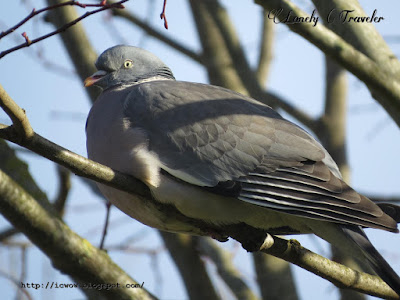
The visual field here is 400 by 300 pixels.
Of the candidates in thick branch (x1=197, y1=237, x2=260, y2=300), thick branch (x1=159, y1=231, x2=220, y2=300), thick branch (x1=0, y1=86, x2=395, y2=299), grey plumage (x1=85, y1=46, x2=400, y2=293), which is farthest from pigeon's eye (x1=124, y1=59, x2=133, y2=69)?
thick branch (x1=197, y1=237, x2=260, y2=300)

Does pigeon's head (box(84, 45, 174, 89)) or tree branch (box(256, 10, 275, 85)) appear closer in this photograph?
pigeon's head (box(84, 45, 174, 89))

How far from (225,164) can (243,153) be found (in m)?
0.12

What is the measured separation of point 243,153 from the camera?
3350 millimetres

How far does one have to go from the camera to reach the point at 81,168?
8.50ft

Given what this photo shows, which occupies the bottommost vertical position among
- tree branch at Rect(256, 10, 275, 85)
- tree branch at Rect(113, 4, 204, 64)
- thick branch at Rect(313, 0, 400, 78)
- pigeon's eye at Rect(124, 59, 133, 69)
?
pigeon's eye at Rect(124, 59, 133, 69)

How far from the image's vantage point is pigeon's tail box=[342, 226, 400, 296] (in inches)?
110

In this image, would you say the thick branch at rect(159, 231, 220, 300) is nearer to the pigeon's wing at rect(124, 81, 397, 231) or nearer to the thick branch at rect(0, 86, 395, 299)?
the thick branch at rect(0, 86, 395, 299)

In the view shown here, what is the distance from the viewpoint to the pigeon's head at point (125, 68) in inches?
165

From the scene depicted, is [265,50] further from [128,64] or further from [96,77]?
[96,77]

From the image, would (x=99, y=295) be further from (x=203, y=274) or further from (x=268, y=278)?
(x=268, y=278)

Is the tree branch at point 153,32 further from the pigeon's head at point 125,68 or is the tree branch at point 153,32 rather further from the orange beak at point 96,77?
the orange beak at point 96,77

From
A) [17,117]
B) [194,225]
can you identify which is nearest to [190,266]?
[194,225]

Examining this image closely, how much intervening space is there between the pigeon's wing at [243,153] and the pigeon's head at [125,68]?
594mm

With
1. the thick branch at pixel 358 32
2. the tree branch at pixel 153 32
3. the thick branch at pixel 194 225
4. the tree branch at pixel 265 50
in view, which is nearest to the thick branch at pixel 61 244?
the thick branch at pixel 194 225
